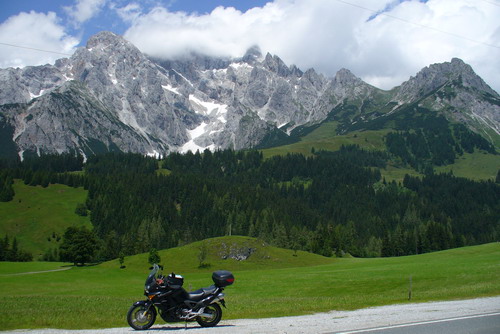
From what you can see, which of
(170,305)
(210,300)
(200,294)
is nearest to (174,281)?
(170,305)

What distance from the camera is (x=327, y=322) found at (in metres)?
17.7

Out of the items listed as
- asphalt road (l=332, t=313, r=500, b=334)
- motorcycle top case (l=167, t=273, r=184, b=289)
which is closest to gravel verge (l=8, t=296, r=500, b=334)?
asphalt road (l=332, t=313, r=500, b=334)

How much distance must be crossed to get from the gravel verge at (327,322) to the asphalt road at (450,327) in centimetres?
76

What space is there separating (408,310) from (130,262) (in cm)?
9483

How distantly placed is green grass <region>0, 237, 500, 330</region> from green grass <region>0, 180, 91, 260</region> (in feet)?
203

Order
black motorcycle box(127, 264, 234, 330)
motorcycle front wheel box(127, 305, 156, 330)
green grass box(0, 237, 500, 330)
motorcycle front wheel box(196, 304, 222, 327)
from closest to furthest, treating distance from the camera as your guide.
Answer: motorcycle front wheel box(127, 305, 156, 330) → black motorcycle box(127, 264, 234, 330) → motorcycle front wheel box(196, 304, 222, 327) → green grass box(0, 237, 500, 330)

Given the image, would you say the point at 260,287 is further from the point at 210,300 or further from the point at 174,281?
the point at 174,281

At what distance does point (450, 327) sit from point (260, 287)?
37740 millimetres

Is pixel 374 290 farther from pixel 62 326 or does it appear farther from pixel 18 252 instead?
pixel 18 252

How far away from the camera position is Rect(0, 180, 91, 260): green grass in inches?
6201

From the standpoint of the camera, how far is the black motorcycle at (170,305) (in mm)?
17406

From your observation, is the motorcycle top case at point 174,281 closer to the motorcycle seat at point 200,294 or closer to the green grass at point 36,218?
the motorcycle seat at point 200,294

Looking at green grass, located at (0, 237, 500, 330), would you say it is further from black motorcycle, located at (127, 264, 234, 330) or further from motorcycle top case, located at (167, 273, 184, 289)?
motorcycle top case, located at (167, 273, 184, 289)

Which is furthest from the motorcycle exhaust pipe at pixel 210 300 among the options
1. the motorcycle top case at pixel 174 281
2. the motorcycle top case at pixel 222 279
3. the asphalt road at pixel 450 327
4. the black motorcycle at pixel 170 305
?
the asphalt road at pixel 450 327
